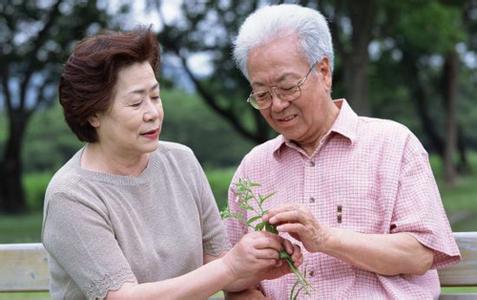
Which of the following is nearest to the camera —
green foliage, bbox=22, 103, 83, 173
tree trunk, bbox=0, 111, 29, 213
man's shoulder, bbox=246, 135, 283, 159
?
man's shoulder, bbox=246, 135, 283, 159

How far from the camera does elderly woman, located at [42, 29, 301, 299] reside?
2.96 m

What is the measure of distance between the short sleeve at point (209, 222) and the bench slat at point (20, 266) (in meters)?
0.78

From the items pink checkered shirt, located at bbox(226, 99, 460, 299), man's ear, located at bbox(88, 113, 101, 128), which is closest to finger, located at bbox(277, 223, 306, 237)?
pink checkered shirt, located at bbox(226, 99, 460, 299)

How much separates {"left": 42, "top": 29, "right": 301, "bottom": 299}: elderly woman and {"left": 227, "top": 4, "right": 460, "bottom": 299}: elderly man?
0.27 m

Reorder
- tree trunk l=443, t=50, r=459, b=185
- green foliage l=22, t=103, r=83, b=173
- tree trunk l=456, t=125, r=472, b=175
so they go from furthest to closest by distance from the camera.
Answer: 1. green foliage l=22, t=103, r=83, b=173
2. tree trunk l=456, t=125, r=472, b=175
3. tree trunk l=443, t=50, r=459, b=185

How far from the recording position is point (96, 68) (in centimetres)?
302

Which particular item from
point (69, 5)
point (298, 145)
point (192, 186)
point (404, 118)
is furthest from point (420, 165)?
point (404, 118)

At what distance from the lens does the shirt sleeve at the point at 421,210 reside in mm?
3076

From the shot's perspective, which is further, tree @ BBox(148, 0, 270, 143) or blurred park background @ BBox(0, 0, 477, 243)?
tree @ BBox(148, 0, 270, 143)

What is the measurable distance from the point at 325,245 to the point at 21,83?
21.1m

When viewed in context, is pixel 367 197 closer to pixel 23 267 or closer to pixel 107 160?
pixel 107 160

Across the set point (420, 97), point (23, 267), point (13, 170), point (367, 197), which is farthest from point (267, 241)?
point (420, 97)

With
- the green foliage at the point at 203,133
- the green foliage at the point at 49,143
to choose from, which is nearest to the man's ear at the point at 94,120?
the green foliage at the point at 49,143

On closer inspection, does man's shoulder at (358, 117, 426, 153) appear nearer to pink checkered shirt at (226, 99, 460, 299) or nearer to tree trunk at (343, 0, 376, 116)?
pink checkered shirt at (226, 99, 460, 299)
